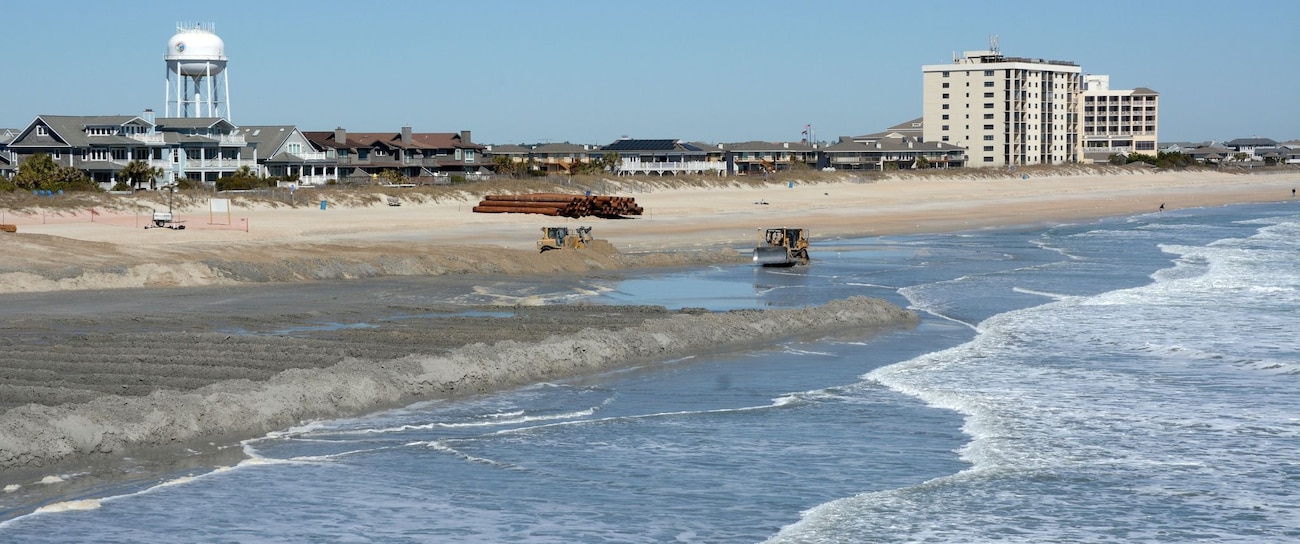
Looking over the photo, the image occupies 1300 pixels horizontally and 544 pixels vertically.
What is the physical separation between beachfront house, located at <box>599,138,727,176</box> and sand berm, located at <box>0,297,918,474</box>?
124633 millimetres

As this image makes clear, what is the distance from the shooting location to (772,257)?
39.8 meters

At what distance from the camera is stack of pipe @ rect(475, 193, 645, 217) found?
65881 mm

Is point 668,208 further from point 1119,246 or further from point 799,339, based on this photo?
point 799,339

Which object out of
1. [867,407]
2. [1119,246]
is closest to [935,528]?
Result: [867,407]

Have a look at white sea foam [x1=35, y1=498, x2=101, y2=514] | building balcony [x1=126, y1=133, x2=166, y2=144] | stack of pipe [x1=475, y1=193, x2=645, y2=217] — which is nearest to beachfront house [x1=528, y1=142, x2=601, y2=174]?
building balcony [x1=126, y1=133, x2=166, y2=144]

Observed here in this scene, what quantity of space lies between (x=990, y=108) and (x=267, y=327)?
179 meters

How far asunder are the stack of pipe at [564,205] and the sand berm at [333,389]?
4125 centimetres

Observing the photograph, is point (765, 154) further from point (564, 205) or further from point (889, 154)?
point (564, 205)

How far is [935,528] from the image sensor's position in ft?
38.0

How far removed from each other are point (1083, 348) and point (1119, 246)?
3089cm

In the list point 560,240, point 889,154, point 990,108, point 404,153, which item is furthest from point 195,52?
point 990,108

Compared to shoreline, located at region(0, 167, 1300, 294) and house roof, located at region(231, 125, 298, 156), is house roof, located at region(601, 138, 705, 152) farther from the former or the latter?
house roof, located at region(231, 125, 298, 156)

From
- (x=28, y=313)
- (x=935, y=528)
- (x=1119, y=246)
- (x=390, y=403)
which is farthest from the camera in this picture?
(x=1119, y=246)

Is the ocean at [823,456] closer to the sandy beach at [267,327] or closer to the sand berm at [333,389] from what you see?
the sand berm at [333,389]
